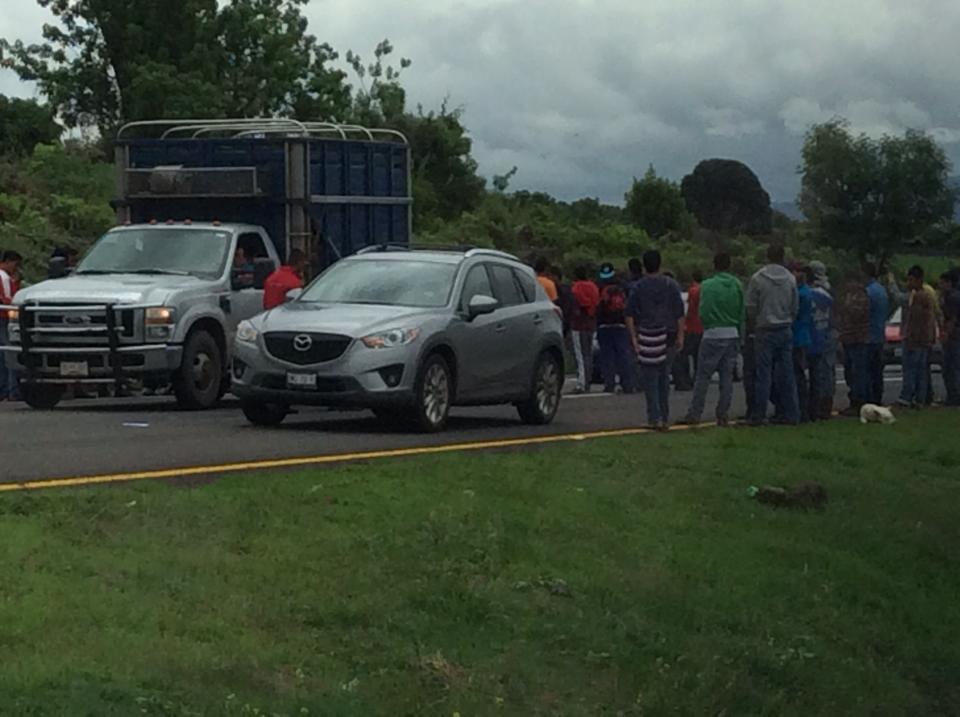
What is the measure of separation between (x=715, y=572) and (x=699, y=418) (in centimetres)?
853

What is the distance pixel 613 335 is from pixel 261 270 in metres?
7.93

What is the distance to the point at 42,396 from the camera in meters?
21.8

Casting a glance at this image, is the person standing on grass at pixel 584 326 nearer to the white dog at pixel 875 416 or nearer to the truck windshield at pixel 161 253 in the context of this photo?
the white dog at pixel 875 416

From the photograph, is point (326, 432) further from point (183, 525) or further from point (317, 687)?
point (317, 687)

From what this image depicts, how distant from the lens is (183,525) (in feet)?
35.6

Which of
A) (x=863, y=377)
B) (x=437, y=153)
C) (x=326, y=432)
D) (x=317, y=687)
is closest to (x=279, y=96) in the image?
(x=437, y=153)

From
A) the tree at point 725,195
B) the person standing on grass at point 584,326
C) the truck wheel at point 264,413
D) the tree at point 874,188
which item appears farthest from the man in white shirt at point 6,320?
the tree at point 725,195

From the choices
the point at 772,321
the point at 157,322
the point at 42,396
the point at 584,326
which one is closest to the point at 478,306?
the point at 772,321

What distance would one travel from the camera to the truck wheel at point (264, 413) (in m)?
19.0

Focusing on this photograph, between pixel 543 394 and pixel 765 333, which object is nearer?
pixel 765 333

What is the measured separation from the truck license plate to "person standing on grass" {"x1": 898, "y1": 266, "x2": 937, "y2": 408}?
10228mm

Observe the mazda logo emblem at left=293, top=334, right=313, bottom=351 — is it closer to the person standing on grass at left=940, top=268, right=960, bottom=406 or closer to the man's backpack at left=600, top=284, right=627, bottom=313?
the man's backpack at left=600, top=284, right=627, bottom=313

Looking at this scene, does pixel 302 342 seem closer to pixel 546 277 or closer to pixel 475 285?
pixel 475 285

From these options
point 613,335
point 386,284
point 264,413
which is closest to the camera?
point 264,413
